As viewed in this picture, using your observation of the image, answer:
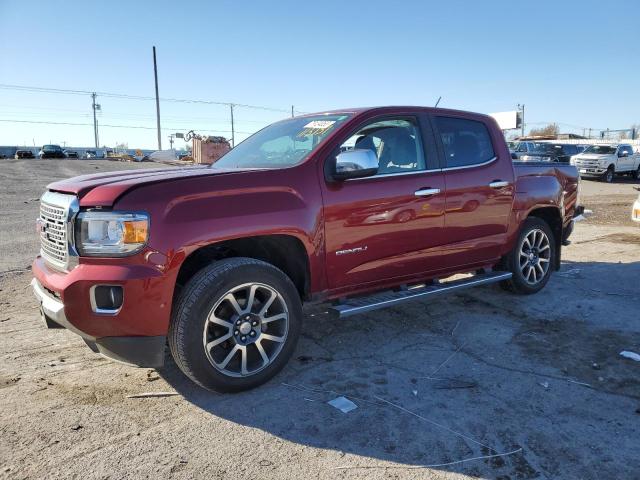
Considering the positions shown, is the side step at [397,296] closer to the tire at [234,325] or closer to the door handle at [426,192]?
the tire at [234,325]

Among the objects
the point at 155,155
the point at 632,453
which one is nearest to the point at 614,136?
the point at 155,155

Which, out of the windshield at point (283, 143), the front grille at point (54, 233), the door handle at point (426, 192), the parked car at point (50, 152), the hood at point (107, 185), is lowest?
the front grille at point (54, 233)

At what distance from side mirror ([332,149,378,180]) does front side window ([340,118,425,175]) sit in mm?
377

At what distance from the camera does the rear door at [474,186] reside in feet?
15.0

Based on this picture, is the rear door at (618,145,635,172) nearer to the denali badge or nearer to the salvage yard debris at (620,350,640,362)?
the salvage yard debris at (620,350,640,362)

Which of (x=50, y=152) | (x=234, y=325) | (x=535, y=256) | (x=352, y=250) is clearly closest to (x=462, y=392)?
(x=352, y=250)

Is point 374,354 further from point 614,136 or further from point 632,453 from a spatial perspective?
point 614,136

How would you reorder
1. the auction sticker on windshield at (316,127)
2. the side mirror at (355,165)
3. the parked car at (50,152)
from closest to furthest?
the side mirror at (355,165)
the auction sticker on windshield at (316,127)
the parked car at (50,152)

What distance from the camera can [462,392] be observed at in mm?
3381

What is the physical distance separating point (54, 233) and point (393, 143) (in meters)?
2.77

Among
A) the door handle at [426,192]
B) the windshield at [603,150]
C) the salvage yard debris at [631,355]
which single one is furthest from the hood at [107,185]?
the windshield at [603,150]

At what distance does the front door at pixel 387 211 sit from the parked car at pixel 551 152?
2215 cm

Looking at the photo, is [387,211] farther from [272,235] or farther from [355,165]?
[272,235]

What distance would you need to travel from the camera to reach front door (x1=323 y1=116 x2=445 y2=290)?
3773 millimetres
